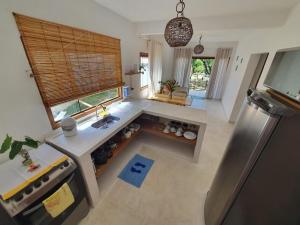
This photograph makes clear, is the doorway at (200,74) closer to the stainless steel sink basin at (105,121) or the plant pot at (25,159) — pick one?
the stainless steel sink basin at (105,121)

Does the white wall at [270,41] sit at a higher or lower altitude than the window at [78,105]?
higher

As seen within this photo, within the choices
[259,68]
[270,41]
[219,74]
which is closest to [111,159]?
[270,41]

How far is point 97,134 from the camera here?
1483mm

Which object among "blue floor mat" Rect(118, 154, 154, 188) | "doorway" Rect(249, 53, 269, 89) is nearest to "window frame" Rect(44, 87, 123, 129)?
"blue floor mat" Rect(118, 154, 154, 188)

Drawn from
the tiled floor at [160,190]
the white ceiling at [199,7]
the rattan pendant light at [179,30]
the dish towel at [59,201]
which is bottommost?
the tiled floor at [160,190]

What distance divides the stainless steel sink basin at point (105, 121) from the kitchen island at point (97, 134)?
64mm

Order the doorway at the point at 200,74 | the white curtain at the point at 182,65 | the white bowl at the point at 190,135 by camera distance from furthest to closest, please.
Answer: the doorway at the point at 200,74 → the white curtain at the point at 182,65 → the white bowl at the point at 190,135

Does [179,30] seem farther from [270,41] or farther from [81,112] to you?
[270,41]

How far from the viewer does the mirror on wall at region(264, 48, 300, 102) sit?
1.08 m

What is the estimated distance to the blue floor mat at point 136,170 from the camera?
179cm

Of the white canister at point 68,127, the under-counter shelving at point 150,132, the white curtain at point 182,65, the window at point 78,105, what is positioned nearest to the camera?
the white canister at point 68,127

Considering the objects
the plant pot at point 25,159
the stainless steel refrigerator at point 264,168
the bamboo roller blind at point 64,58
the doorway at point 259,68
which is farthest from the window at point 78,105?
the doorway at point 259,68

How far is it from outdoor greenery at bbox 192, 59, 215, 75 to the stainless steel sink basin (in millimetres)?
5382

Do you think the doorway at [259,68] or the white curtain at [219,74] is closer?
the doorway at [259,68]
